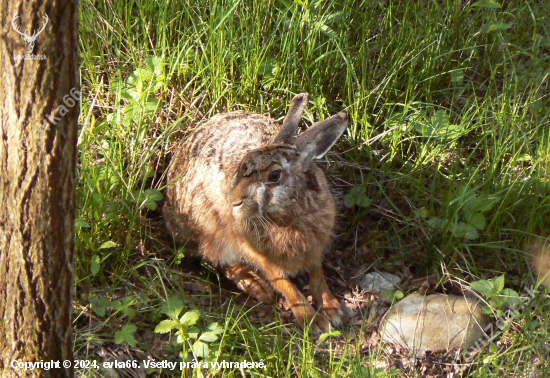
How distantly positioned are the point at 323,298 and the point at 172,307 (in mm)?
1094

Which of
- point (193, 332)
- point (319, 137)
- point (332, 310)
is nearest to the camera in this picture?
point (193, 332)

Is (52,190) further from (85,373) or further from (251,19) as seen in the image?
(251,19)

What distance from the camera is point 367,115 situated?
4352mm

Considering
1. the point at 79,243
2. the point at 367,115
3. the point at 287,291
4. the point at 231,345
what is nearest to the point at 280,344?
the point at 231,345

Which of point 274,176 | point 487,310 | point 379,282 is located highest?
point 274,176

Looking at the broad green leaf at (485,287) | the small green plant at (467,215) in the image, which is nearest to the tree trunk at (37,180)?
the broad green leaf at (485,287)

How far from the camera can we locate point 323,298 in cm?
390

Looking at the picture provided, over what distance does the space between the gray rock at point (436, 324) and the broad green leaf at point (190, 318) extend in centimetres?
107

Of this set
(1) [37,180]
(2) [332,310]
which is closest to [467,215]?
(2) [332,310]

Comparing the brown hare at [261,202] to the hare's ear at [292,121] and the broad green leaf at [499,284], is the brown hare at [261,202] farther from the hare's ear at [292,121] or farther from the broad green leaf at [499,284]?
the broad green leaf at [499,284]

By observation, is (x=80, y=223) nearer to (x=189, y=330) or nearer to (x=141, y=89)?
(x=189, y=330)

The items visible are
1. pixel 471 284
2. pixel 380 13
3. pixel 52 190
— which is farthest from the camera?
pixel 380 13

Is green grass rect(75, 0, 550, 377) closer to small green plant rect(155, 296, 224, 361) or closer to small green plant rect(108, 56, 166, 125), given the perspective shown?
small green plant rect(108, 56, 166, 125)

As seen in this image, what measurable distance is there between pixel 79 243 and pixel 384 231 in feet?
6.44
